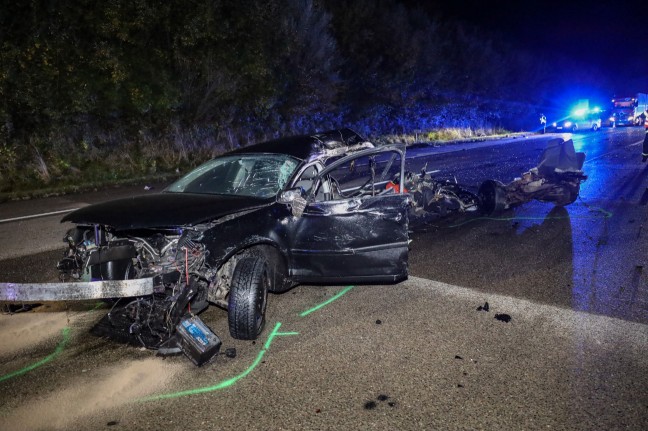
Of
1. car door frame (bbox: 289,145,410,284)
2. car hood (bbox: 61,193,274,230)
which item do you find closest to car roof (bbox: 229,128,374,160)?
car door frame (bbox: 289,145,410,284)

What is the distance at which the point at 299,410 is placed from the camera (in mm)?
3080

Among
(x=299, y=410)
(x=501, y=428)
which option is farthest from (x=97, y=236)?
(x=501, y=428)

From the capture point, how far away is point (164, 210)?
4160mm

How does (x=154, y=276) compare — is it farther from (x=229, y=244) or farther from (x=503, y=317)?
(x=503, y=317)

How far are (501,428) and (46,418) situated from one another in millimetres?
2870

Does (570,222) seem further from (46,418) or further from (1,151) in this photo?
(1,151)

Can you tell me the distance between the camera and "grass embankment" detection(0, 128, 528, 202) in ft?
43.0

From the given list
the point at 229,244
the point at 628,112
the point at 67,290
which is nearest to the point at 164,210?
the point at 229,244

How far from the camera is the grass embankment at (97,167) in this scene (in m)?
13.1

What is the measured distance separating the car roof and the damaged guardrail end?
225cm

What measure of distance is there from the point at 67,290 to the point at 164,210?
3.47ft

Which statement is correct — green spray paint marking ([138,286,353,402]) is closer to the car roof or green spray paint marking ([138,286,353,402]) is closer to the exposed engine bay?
the exposed engine bay

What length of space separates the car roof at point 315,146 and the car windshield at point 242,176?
114mm

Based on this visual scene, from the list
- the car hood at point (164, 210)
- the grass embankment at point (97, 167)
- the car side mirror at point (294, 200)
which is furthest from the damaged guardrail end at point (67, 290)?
the grass embankment at point (97, 167)
